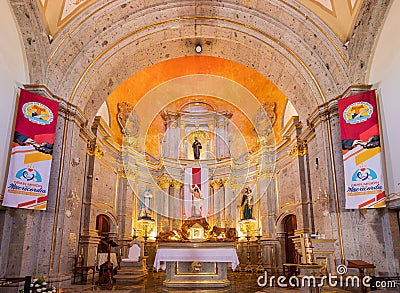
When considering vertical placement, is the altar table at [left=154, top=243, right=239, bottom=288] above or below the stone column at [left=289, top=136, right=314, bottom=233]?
below

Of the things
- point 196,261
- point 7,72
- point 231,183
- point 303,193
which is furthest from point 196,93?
point 7,72

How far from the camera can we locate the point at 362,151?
7.99m

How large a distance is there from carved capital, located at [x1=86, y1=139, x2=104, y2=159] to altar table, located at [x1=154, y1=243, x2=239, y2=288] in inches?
207

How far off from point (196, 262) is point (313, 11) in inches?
314

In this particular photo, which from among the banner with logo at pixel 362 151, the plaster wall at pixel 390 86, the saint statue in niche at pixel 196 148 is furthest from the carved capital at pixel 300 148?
the saint statue in niche at pixel 196 148

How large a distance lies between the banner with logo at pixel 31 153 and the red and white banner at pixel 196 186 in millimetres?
9778

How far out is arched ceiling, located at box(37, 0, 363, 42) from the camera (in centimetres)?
877

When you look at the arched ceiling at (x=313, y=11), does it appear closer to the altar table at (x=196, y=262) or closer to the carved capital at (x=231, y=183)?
the altar table at (x=196, y=262)

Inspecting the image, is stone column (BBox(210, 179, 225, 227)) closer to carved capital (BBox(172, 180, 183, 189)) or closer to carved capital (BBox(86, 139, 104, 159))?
carved capital (BBox(172, 180, 183, 189))

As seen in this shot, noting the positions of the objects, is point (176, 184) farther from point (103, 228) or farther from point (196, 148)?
point (103, 228)

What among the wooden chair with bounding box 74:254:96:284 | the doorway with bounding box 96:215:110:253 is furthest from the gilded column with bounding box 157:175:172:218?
the wooden chair with bounding box 74:254:96:284

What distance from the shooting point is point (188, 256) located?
885cm

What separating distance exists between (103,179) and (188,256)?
248 inches

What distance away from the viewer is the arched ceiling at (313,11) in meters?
8.77
